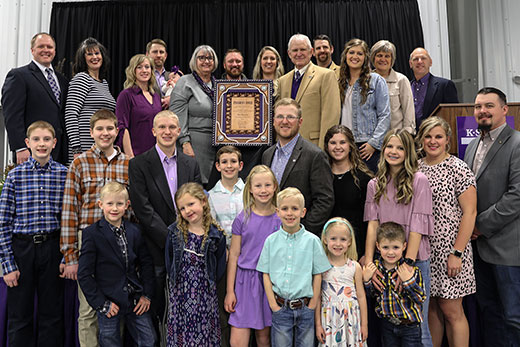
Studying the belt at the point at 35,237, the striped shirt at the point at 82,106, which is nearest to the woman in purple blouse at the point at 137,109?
the striped shirt at the point at 82,106

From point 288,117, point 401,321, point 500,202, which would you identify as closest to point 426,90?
point 500,202

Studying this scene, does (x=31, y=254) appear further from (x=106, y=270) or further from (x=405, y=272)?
(x=405, y=272)

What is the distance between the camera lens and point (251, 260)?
3049 millimetres

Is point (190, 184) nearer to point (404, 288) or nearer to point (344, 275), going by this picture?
point (344, 275)

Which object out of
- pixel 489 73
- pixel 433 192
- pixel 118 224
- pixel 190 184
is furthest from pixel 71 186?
pixel 489 73

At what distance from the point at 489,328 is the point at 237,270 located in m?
1.94

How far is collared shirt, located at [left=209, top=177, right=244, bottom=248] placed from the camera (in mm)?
3330

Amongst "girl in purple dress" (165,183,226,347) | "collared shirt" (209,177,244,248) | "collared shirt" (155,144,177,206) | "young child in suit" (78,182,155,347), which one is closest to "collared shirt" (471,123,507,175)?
"collared shirt" (209,177,244,248)

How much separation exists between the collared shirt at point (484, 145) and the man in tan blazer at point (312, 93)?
3.82ft

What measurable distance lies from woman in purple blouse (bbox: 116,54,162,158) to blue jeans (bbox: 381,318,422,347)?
9.13 ft

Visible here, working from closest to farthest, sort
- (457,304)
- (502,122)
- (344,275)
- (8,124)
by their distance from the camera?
(344,275) < (457,304) < (502,122) < (8,124)

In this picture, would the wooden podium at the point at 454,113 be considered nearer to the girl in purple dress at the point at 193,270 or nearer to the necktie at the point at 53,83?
the girl in purple dress at the point at 193,270

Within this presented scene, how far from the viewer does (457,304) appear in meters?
3.17

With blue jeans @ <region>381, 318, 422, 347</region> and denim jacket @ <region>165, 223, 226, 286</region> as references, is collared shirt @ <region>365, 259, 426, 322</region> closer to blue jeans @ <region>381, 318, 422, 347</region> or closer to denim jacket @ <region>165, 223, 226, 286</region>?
blue jeans @ <region>381, 318, 422, 347</region>
